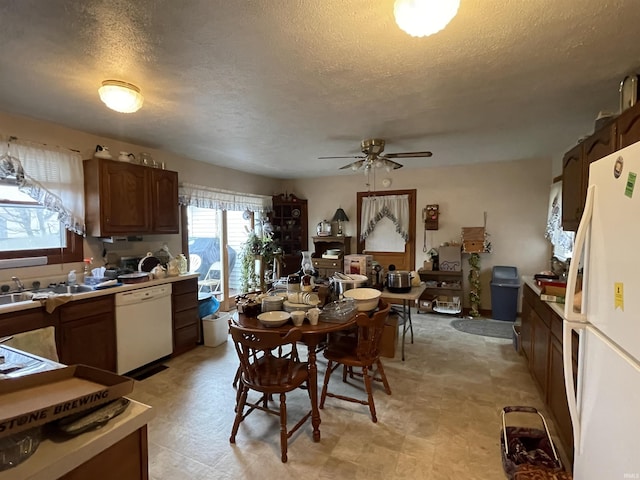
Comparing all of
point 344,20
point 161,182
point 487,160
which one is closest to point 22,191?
point 161,182

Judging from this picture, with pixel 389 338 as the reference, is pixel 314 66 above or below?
above

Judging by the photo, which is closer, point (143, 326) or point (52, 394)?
point (52, 394)

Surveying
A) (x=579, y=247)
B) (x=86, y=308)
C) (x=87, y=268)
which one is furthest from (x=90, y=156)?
(x=579, y=247)

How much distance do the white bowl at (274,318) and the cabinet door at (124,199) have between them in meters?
1.98

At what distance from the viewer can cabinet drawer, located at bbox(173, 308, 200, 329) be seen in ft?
11.8

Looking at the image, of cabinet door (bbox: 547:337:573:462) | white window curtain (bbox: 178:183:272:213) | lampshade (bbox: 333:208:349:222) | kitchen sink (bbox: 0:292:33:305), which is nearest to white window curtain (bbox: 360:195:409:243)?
lampshade (bbox: 333:208:349:222)

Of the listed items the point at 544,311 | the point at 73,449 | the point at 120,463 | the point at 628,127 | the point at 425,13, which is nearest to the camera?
the point at 73,449

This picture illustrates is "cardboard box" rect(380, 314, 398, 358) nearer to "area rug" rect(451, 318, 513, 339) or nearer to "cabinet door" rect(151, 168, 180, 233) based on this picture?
"area rug" rect(451, 318, 513, 339)

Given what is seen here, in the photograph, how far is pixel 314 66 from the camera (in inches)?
75.0

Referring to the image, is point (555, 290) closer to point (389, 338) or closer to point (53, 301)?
point (389, 338)

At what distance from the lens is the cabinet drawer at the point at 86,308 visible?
8.51 ft

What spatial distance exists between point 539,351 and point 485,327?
1.88 meters

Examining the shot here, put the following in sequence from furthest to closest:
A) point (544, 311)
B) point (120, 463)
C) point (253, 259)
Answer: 1. point (253, 259)
2. point (544, 311)
3. point (120, 463)

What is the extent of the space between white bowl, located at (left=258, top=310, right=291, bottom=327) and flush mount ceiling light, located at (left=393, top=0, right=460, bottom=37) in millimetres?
1752
